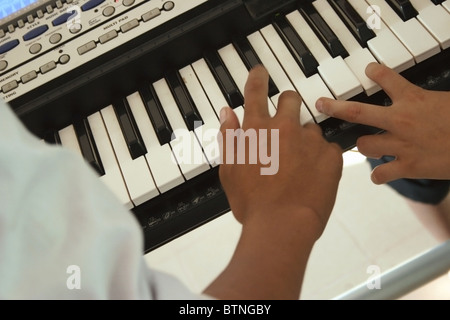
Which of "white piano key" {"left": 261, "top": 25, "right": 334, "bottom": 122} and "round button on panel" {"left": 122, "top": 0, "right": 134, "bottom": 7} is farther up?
"round button on panel" {"left": 122, "top": 0, "right": 134, "bottom": 7}

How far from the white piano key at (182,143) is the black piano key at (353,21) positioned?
359 mm

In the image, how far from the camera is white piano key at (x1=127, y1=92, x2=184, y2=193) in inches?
30.9

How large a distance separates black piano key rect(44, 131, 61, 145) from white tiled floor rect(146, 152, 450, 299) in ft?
1.78

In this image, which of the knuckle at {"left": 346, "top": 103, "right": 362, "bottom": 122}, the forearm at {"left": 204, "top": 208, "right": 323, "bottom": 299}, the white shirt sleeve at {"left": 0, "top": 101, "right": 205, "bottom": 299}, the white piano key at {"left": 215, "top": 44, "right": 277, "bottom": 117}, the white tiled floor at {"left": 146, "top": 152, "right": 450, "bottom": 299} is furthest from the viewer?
the white tiled floor at {"left": 146, "top": 152, "right": 450, "bottom": 299}

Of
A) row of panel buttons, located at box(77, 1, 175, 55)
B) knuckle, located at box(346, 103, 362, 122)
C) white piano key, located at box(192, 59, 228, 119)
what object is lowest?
knuckle, located at box(346, 103, 362, 122)

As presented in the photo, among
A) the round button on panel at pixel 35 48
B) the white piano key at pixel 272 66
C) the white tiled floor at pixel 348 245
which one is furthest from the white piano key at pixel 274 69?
the white tiled floor at pixel 348 245

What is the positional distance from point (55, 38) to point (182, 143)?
0.35m

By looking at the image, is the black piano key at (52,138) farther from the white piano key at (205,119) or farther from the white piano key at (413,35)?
the white piano key at (413,35)

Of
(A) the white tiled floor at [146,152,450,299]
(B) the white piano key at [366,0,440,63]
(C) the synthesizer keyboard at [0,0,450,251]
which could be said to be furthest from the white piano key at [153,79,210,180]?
(A) the white tiled floor at [146,152,450,299]

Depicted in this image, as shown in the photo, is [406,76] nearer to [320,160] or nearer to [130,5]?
[320,160]

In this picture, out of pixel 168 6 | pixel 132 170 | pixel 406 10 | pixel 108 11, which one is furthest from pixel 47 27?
pixel 406 10

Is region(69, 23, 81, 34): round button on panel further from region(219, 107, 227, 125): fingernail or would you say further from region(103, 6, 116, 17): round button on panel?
region(219, 107, 227, 125): fingernail

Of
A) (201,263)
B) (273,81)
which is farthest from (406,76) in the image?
(201,263)

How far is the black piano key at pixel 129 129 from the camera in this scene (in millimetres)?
833
